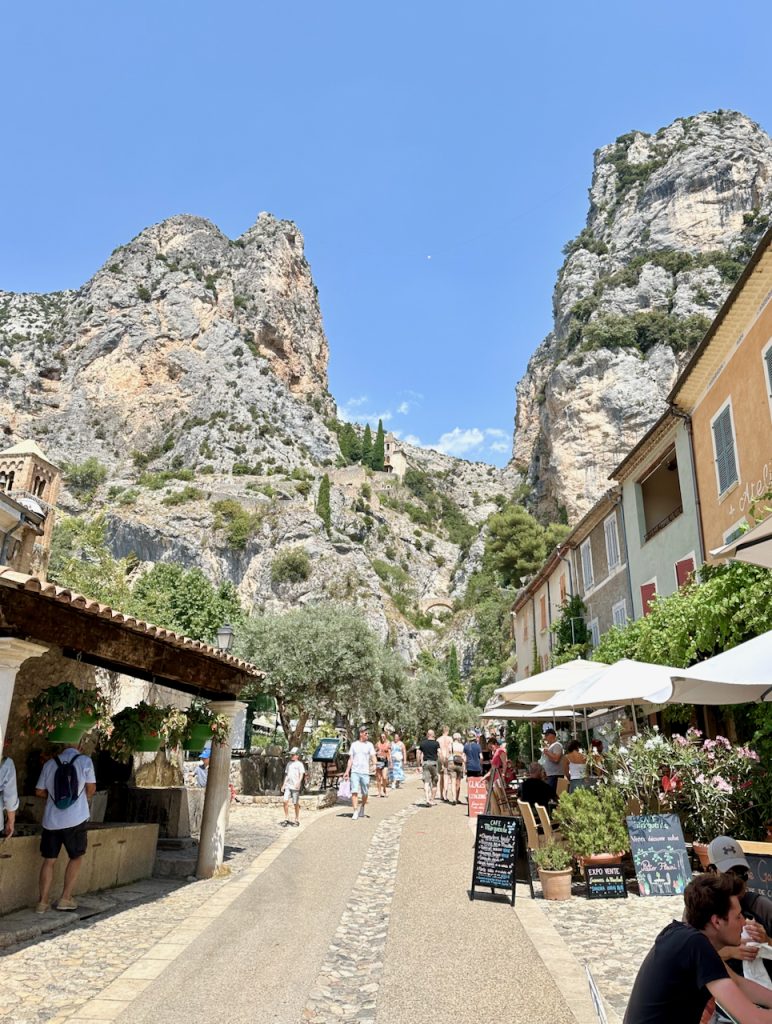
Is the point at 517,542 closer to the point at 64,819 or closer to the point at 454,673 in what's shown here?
the point at 454,673

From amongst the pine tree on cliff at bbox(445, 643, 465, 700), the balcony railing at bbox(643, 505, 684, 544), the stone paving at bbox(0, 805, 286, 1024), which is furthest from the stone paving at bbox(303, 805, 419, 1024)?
the pine tree on cliff at bbox(445, 643, 465, 700)

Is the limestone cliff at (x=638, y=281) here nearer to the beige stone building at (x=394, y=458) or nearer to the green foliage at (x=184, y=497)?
the green foliage at (x=184, y=497)

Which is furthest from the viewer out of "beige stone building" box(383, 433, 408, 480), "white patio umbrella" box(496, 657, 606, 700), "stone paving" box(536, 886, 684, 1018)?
"beige stone building" box(383, 433, 408, 480)

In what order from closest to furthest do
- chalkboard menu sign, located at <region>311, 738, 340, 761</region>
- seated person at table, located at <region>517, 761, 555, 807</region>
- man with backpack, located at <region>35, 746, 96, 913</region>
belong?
man with backpack, located at <region>35, 746, 96, 913</region>, seated person at table, located at <region>517, 761, 555, 807</region>, chalkboard menu sign, located at <region>311, 738, 340, 761</region>

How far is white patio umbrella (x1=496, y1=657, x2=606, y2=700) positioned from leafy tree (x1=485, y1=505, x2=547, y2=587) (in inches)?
1294

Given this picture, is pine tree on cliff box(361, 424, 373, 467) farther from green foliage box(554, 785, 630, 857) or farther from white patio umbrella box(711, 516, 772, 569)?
white patio umbrella box(711, 516, 772, 569)

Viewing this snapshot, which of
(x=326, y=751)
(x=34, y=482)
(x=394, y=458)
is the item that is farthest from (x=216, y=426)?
(x=326, y=751)

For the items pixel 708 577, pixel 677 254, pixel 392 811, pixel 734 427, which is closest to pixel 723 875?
pixel 708 577

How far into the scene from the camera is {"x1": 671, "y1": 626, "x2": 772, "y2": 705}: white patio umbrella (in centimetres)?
540

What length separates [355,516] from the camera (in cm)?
7569

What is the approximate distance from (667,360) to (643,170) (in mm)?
28179

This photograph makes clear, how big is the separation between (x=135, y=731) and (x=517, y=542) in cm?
3869

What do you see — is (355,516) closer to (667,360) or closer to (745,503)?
(667,360)

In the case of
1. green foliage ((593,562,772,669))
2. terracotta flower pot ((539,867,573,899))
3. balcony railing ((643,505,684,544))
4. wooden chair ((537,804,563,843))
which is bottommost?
terracotta flower pot ((539,867,573,899))
